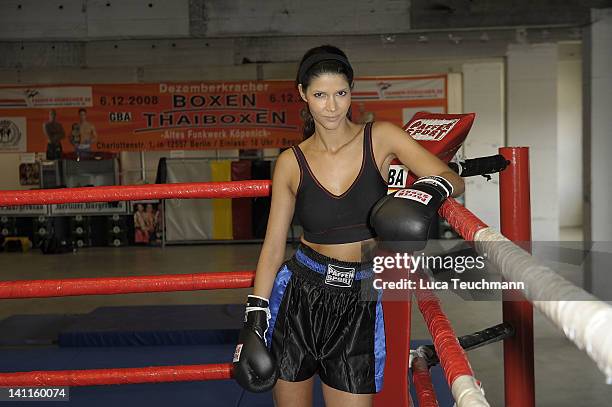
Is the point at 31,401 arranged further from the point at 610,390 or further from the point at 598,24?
the point at 598,24

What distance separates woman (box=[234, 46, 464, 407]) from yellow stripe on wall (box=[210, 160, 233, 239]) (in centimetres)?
767

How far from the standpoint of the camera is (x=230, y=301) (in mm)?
5773

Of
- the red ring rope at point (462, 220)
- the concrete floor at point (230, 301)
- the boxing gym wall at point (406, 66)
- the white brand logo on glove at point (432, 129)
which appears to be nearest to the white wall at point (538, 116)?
the boxing gym wall at point (406, 66)

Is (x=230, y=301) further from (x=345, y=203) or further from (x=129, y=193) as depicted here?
(x=345, y=203)

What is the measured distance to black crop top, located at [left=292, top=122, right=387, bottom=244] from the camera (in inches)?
64.2

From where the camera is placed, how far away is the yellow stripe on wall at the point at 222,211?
9297 mm

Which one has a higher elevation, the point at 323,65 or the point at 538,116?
the point at 538,116

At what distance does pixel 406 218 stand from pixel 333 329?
0.60 metres

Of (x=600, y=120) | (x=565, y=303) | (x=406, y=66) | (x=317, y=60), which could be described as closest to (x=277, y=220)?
(x=317, y=60)

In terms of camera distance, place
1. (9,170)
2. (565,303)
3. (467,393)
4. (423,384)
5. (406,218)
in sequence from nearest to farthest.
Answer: (565,303), (467,393), (406,218), (423,384), (9,170)

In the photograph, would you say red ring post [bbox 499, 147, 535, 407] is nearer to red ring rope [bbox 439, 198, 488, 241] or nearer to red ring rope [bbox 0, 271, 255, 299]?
red ring rope [bbox 439, 198, 488, 241]

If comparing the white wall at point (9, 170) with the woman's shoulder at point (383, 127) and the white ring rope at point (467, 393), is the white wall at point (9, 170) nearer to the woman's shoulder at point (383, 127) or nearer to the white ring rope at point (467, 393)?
the woman's shoulder at point (383, 127)

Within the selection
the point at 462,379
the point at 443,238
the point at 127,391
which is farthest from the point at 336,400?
the point at 443,238

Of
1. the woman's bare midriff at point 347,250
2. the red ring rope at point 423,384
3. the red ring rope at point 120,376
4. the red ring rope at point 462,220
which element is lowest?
the red ring rope at point 120,376
